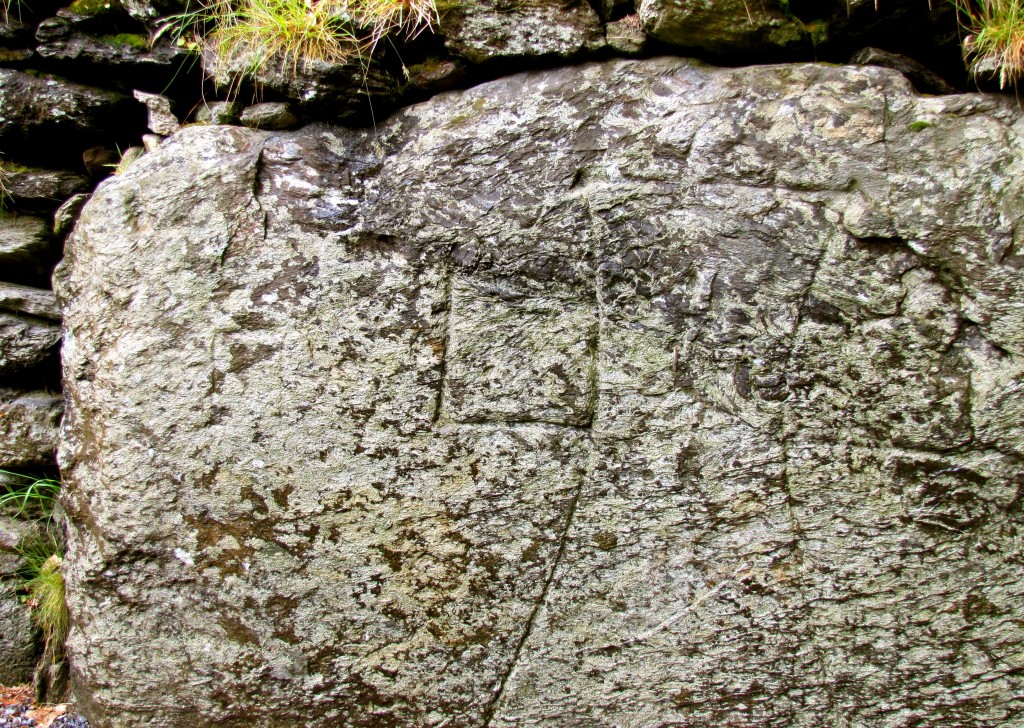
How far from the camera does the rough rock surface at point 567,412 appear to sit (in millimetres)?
2197

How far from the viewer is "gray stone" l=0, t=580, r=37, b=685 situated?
2949 mm

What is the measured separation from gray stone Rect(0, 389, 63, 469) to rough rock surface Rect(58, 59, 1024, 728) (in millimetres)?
637

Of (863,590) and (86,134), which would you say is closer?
(863,590)

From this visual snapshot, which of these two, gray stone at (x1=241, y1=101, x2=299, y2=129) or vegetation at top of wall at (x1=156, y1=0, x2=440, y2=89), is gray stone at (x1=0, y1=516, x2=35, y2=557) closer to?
gray stone at (x1=241, y1=101, x2=299, y2=129)

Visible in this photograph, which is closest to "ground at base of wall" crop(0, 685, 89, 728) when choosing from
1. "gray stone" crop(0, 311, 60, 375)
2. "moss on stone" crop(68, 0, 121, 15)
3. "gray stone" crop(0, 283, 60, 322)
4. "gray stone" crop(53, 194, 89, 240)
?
"gray stone" crop(0, 311, 60, 375)

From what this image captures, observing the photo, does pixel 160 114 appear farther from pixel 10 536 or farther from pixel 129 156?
pixel 10 536

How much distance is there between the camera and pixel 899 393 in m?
2.20

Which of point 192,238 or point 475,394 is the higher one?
point 192,238

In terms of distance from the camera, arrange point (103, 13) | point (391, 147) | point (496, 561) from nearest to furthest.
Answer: point (496, 561) → point (391, 147) → point (103, 13)

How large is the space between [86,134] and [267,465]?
1.79 m

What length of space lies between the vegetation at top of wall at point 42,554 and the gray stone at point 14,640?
0.04 m

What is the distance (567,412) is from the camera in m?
2.35

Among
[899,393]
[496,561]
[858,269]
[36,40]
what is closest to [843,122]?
[858,269]

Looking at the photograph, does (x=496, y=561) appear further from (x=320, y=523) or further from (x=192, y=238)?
(x=192, y=238)
